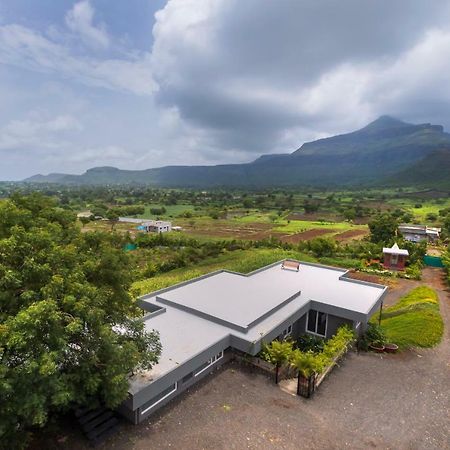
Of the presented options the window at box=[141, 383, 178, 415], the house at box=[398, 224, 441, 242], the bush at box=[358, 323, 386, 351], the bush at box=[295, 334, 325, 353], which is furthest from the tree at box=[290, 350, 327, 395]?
the house at box=[398, 224, 441, 242]

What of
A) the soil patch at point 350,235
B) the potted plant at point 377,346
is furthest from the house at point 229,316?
the soil patch at point 350,235

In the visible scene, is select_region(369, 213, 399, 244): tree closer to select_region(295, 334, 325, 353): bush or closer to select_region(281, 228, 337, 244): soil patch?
select_region(281, 228, 337, 244): soil patch

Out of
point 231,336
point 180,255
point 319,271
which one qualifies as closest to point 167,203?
point 180,255

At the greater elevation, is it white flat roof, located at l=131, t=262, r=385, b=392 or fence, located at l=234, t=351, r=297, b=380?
white flat roof, located at l=131, t=262, r=385, b=392

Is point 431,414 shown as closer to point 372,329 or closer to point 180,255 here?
point 372,329

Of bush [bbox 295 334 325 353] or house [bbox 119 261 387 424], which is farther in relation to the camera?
bush [bbox 295 334 325 353]

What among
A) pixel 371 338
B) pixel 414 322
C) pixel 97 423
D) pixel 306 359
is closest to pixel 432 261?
pixel 414 322

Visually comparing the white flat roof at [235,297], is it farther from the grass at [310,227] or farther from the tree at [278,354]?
the grass at [310,227]
